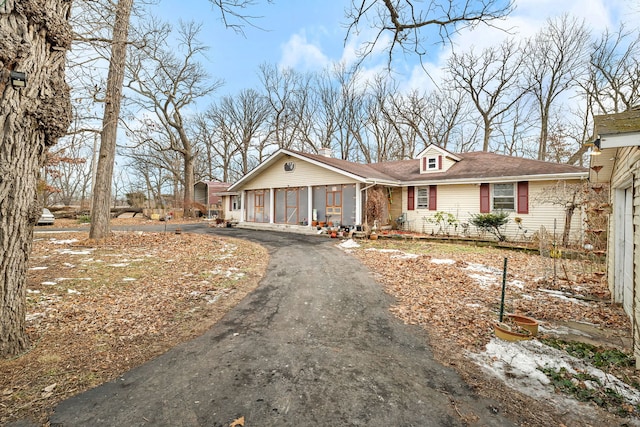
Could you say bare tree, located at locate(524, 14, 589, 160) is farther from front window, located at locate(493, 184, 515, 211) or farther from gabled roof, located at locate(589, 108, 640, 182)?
gabled roof, located at locate(589, 108, 640, 182)

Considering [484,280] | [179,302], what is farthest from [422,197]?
[179,302]

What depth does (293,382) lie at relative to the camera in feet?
9.70

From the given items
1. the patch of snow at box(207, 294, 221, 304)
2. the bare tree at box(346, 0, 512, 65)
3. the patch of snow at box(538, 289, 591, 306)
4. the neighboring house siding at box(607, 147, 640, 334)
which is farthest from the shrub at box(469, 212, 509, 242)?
the patch of snow at box(207, 294, 221, 304)

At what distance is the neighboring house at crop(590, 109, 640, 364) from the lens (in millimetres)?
3172

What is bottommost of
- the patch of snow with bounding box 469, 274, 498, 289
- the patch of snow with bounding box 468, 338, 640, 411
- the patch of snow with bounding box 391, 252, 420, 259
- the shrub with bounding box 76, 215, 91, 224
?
the patch of snow with bounding box 468, 338, 640, 411

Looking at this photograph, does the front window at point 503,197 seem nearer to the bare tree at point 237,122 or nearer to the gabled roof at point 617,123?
the gabled roof at point 617,123

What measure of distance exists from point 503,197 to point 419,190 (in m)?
3.91

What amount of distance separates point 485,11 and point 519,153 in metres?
28.0

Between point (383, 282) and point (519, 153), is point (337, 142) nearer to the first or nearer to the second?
point (519, 153)

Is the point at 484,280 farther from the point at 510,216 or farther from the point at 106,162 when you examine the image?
the point at 106,162

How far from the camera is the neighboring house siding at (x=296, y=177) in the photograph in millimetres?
15751

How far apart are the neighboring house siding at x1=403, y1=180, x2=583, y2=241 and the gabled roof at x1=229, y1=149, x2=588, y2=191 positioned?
1.70 ft

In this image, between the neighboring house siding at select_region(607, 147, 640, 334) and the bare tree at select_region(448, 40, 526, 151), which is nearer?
the neighboring house siding at select_region(607, 147, 640, 334)

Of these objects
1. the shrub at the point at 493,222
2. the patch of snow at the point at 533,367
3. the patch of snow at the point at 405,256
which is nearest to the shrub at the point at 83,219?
the patch of snow at the point at 405,256
